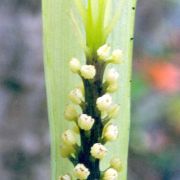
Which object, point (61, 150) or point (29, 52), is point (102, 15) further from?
point (29, 52)

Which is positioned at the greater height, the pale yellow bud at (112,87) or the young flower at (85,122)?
the pale yellow bud at (112,87)

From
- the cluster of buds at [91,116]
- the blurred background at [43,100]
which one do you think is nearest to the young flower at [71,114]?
the cluster of buds at [91,116]

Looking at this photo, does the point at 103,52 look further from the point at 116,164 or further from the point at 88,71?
the point at 116,164

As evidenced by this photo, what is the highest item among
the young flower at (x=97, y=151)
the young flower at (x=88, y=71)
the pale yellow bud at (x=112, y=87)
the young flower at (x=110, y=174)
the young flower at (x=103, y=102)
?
the young flower at (x=88, y=71)

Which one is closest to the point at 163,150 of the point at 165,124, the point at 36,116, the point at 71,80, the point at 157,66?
the point at 165,124

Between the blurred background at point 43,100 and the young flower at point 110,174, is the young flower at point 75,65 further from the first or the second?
the blurred background at point 43,100

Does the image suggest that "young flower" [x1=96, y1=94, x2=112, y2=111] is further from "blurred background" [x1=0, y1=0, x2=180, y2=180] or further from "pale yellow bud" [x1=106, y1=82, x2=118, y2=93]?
"blurred background" [x1=0, y1=0, x2=180, y2=180]

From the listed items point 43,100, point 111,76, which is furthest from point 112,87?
point 43,100
